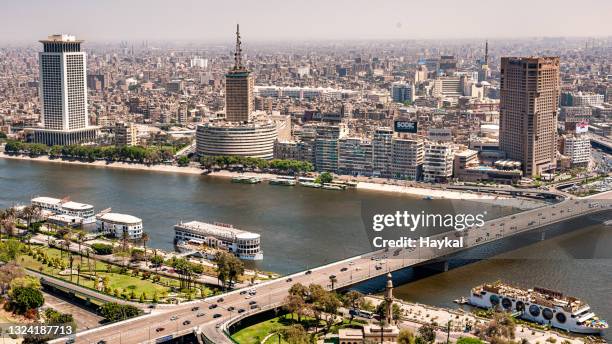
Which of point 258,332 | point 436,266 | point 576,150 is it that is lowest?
point 258,332

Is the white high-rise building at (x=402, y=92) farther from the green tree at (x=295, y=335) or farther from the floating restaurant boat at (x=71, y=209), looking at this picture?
the green tree at (x=295, y=335)

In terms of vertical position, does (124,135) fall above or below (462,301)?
above

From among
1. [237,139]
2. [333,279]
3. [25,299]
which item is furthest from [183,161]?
[25,299]

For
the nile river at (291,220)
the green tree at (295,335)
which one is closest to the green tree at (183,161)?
the nile river at (291,220)

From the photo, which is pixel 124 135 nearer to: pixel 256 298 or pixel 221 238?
pixel 221 238

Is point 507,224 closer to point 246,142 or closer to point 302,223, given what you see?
point 302,223

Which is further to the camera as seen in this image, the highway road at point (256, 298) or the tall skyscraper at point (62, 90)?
the tall skyscraper at point (62, 90)
